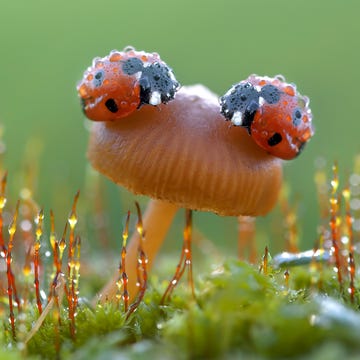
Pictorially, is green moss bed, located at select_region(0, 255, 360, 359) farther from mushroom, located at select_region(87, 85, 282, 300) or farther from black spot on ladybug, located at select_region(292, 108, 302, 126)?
black spot on ladybug, located at select_region(292, 108, 302, 126)

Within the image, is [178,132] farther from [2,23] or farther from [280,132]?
[2,23]

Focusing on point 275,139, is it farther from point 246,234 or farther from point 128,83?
point 246,234

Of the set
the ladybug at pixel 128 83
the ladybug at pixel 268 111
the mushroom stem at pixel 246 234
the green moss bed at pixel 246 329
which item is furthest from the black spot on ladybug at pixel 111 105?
the mushroom stem at pixel 246 234

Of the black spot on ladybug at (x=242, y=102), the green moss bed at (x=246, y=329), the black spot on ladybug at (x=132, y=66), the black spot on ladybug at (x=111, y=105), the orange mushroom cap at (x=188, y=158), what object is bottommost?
the green moss bed at (x=246, y=329)

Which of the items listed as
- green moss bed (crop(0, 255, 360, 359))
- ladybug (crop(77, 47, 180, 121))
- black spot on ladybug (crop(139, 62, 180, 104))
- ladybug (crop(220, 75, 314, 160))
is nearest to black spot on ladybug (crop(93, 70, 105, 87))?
ladybug (crop(77, 47, 180, 121))

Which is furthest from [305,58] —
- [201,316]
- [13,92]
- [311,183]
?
[201,316]

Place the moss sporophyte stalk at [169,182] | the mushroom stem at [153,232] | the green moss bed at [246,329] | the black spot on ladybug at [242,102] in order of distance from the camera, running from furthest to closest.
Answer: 1. the mushroom stem at [153,232]
2. the black spot on ladybug at [242,102]
3. the moss sporophyte stalk at [169,182]
4. the green moss bed at [246,329]

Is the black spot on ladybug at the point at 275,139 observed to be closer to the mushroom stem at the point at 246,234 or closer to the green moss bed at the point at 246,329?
the green moss bed at the point at 246,329
